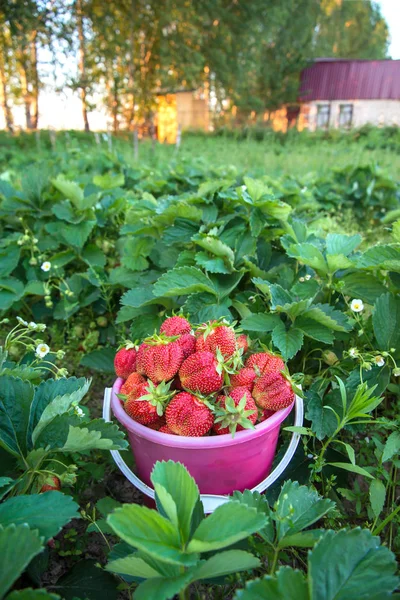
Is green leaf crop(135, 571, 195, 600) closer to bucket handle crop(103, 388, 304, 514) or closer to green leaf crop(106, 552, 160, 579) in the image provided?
green leaf crop(106, 552, 160, 579)

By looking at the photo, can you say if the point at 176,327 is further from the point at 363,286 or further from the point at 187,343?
the point at 363,286

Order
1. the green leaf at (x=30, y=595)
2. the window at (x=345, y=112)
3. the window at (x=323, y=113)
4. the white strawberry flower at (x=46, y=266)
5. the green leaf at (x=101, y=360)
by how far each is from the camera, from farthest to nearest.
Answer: the window at (x=323, y=113) < the window at (x=345, y=112) < the white strawberry flower at (x=46, y=266) < the green leaf at (x=101, y=360) < the green leaf at (x=30, y=595)

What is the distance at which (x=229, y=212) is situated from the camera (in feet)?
6.46

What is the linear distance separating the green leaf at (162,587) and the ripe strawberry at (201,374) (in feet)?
1.35

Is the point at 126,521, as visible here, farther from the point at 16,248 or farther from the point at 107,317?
the point at 16,248

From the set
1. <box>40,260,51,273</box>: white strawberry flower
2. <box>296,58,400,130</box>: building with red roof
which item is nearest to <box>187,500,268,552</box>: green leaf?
<box>40,260,51,273</box>: white strawberry flower

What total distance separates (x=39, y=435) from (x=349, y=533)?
0.64m

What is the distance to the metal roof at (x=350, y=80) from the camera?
20.0 metres

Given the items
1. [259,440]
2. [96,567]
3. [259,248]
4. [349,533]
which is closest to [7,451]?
[96,567]

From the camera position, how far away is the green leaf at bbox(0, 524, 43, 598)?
639 mm

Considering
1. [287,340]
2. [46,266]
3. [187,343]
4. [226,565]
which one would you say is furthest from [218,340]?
[46,266]

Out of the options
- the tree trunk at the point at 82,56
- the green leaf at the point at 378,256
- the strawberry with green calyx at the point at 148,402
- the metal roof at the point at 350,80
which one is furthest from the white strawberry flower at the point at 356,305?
the metal roof at the point at 350,80

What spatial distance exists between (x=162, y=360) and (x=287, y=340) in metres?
0.41

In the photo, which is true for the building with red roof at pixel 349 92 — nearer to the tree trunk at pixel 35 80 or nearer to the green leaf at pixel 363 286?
the tree trunk at pixel 35 80
